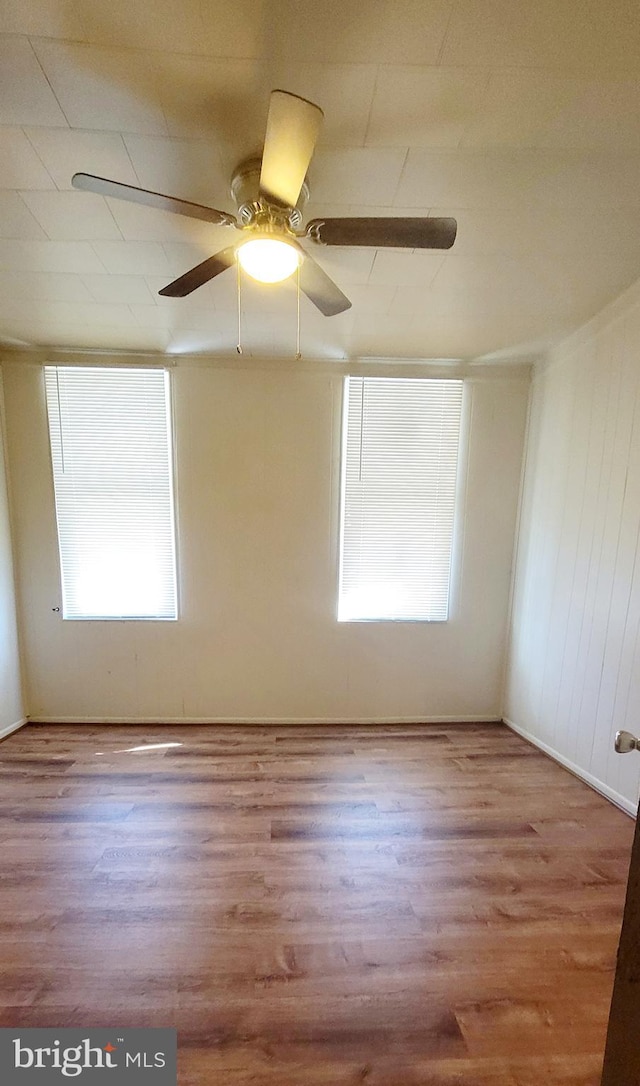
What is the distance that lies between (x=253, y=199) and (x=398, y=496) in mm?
1980

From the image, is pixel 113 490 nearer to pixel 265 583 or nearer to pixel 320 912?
pixel 265 583

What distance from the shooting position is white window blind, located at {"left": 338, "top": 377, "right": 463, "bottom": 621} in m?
2.81

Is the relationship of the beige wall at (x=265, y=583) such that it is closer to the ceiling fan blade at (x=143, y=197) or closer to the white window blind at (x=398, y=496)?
the white window blind at (x=398, y=496)

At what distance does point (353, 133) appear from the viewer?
121 centimetres

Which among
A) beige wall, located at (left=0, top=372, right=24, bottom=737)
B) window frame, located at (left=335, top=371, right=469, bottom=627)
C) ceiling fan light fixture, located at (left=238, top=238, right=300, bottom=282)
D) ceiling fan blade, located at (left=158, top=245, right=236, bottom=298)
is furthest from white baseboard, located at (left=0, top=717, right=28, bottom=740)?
ceiling fan light fixture, located at (left=238, top=238, right=300, bottom=282)

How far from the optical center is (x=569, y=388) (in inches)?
98.0

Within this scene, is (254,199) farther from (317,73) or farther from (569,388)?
(569,388)

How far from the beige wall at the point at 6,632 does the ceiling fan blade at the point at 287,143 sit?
2591mm

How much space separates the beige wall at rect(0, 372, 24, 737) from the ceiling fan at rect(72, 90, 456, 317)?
2311 mm

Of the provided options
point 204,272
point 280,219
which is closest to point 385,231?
point 280,219

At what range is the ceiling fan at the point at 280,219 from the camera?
100 centimetres

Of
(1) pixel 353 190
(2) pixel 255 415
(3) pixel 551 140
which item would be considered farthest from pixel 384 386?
(3) pixel 551 140

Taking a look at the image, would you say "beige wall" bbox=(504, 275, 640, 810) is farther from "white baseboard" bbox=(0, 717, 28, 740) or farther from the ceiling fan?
"white baseboard" bbox=(0, 717, 28, 740)

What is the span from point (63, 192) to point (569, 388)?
273 centimetres
